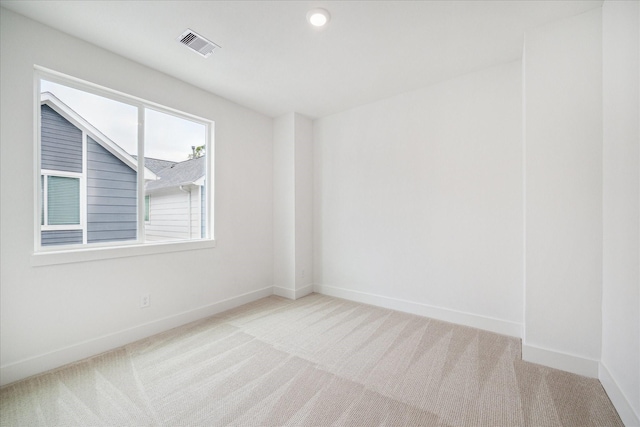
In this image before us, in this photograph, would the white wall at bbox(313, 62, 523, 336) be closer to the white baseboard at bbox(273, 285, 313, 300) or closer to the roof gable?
the white baseboard at bbox(273, 285, 313, 300)

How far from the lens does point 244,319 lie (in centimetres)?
308

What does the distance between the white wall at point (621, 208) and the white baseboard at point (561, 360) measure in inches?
3.7

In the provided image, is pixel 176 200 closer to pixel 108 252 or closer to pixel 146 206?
pixel 146 206

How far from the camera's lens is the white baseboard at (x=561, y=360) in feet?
6.51

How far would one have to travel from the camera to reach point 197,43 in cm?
230

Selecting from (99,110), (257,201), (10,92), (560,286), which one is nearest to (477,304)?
(560,286)

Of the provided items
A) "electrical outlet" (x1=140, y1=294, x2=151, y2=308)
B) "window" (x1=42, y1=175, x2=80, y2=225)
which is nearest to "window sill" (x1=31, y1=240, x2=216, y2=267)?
"window" (x1=42, y1=175, x2=80, y2=225)

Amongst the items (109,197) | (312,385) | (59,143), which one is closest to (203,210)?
(109,197)

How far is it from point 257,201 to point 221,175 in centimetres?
66

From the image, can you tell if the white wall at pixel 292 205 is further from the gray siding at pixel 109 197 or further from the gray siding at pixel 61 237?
the gray siding at pixel 61 237

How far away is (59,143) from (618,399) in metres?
4.35

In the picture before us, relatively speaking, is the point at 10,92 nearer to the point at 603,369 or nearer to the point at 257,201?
the point at 257,201

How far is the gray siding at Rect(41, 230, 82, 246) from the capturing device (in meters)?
2.16

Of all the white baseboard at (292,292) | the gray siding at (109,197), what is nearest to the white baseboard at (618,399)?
the white baseboard at (292,292)
